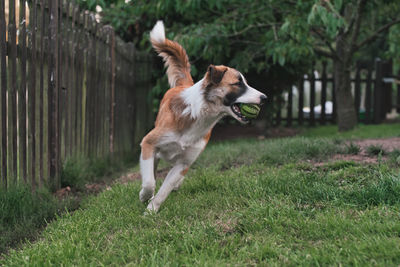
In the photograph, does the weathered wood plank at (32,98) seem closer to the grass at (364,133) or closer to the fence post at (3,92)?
the fence post at (3,92)

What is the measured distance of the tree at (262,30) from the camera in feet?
25.1

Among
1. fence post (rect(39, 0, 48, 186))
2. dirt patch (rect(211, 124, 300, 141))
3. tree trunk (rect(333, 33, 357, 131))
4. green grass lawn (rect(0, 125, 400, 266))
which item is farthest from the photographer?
dirt patch (rect(211, 124, 300, 141))

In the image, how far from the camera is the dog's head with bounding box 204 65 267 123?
4113 mm

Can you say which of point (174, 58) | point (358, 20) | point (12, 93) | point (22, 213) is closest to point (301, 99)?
point (358, 20)

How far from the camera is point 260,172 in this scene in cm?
500

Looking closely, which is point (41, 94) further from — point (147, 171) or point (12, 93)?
point (147, 171)

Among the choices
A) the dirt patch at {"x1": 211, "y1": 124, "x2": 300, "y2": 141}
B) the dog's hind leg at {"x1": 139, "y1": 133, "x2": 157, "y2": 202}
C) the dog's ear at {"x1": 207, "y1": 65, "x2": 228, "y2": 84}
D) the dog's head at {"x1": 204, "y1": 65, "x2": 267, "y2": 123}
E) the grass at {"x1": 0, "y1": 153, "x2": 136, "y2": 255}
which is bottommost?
the dirt patch at {"x1": 211, "y1": 124, "x2": 300, "y2": 141}

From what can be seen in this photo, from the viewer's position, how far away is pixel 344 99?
1052 cm

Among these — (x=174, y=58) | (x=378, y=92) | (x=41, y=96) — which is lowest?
(x=378, y=92)

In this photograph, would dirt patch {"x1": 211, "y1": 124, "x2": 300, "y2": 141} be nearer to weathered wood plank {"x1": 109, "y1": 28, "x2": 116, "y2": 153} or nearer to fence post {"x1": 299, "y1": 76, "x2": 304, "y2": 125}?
fence post {"x1": 299, "y1": 76, "x2": 304, "y2": 125}

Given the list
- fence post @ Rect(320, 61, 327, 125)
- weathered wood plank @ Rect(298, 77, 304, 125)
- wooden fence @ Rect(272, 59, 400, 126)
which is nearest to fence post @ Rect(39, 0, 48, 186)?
wooden fence @ Rect(272, 59, 400, 126)

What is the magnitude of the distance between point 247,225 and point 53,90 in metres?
2.81

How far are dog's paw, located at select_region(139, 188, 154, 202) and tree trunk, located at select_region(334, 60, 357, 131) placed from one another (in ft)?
24.1

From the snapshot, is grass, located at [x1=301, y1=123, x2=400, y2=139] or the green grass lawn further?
grass, located at [x1=301, y1=123, x2=400, y2=139]
